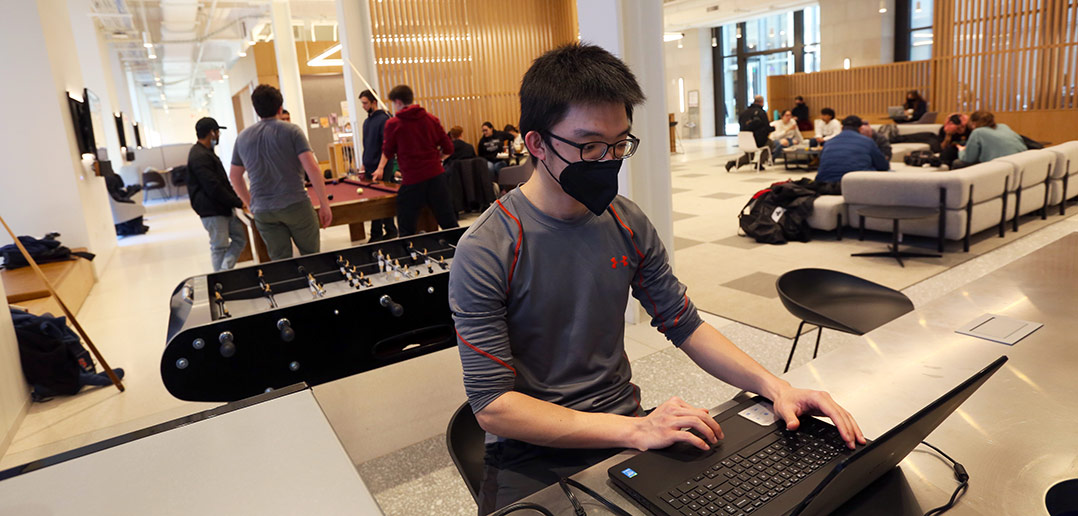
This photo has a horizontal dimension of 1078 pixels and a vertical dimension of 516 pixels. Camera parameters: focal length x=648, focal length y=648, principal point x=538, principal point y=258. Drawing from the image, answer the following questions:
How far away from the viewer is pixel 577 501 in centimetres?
98

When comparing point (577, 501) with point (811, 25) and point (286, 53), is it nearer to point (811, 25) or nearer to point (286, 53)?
point (286, 53)

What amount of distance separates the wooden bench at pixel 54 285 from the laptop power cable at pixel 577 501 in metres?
4.80

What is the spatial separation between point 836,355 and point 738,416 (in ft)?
1.24

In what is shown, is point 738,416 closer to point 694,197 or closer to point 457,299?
point 457,299

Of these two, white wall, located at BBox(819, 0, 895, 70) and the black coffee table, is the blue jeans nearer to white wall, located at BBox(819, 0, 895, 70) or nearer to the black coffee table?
the black coffee table

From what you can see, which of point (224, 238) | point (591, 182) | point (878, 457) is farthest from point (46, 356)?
point (878, 457)

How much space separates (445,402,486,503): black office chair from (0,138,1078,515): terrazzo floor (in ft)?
2.50

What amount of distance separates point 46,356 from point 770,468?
419cm

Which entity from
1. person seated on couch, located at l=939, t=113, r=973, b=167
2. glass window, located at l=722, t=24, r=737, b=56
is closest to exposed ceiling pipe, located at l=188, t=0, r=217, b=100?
person seated on couch, located at l=939, t=113, r=973, b=167

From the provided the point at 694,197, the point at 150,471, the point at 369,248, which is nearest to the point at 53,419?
the point at 369,248

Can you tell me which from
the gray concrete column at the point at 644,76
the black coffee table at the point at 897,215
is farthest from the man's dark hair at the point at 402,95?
the black coffee table at the point at 897,215

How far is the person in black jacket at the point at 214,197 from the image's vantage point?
212 inches

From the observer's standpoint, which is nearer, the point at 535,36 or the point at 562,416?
the point at 562,416

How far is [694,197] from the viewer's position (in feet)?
30.4
